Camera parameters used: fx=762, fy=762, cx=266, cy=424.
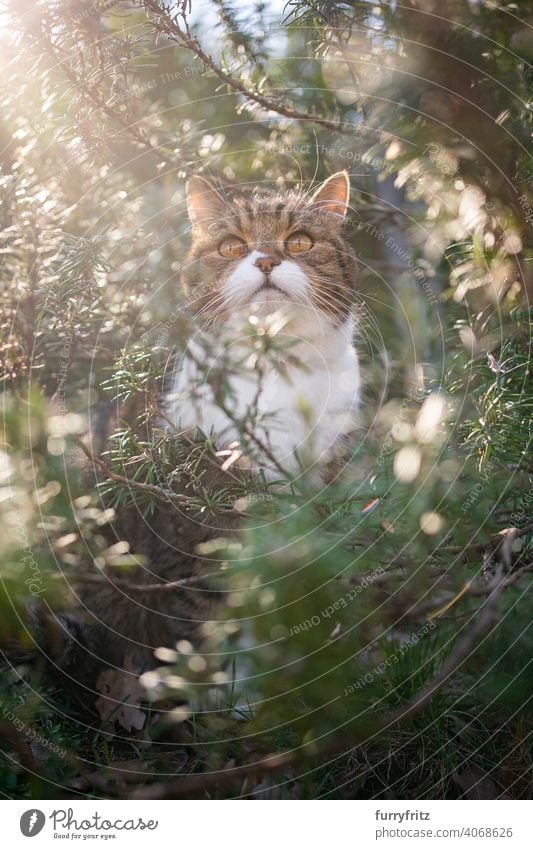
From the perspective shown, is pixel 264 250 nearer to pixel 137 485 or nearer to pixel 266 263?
pixel 266 263

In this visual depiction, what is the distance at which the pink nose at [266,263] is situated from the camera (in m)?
0.93

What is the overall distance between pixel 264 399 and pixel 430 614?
12.1 inches

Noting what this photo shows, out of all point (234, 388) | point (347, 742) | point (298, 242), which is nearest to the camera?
point (347, 742)

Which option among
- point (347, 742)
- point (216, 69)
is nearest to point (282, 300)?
point (216, 69)

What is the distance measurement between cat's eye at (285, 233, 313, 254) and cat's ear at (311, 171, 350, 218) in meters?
0.04

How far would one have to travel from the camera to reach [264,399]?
87 centimetres

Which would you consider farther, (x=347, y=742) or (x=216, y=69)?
(x=216, y=69)

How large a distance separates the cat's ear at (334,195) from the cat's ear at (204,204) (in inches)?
4.6

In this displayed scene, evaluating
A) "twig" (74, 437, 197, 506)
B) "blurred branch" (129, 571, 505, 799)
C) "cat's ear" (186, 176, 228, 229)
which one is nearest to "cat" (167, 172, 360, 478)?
"cat's ear" (186, 176, 228, 229)

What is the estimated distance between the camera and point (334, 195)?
3.07ft

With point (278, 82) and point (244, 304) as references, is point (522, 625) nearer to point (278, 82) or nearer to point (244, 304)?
point (244, 304)

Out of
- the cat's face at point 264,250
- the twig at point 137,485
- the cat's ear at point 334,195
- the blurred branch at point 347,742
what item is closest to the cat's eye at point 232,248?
the cat's face at point 264,250

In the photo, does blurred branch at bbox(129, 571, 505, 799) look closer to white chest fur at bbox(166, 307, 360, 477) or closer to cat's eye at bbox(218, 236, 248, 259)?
white chest fur at bbox(166, 307, 360, 477)

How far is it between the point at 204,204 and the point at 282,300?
0.49 feet
